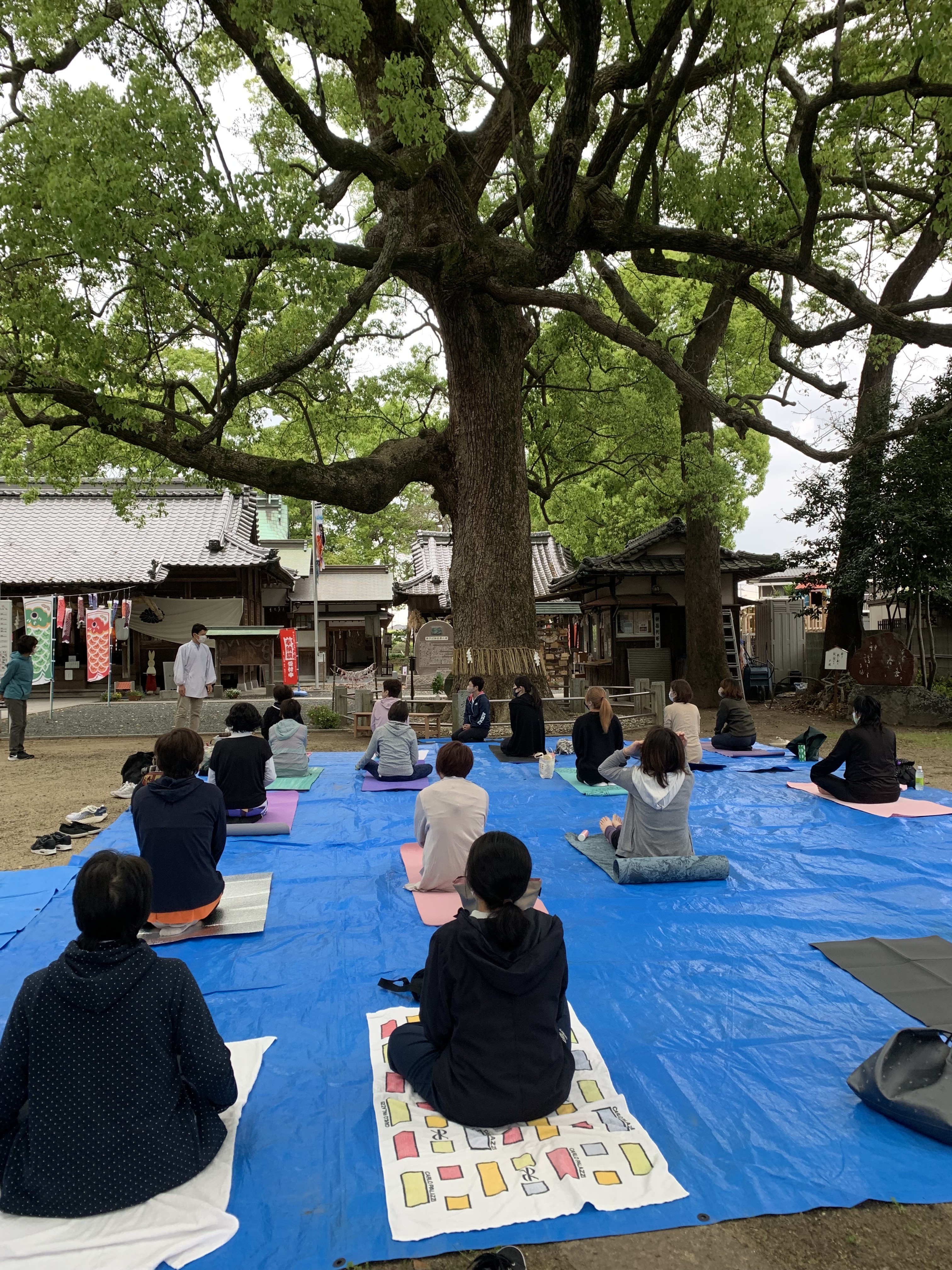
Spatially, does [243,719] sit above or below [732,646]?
below

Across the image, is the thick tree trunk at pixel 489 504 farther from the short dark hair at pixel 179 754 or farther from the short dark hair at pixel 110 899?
the short dark hair at pixel 110 899

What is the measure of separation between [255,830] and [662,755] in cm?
351

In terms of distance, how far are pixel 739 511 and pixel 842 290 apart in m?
17.6

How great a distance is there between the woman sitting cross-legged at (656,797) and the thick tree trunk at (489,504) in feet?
21.8

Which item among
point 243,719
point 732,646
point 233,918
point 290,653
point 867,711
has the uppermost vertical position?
point 290,653

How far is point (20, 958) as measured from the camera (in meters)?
4.27

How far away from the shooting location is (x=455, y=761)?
5.31 meters

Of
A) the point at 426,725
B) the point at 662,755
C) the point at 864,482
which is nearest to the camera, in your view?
the point at 662,755

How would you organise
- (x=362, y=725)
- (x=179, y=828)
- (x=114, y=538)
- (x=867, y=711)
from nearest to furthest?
(x=179, y=828), (x=867, y=711), (x=362, y=725), (x=114, y=538)

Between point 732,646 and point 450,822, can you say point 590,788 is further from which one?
point 732,646

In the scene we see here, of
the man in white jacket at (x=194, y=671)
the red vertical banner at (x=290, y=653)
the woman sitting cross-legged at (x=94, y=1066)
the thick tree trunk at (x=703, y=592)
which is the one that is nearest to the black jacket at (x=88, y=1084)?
the woman sitting cross-legged at (x=94, y=1066)

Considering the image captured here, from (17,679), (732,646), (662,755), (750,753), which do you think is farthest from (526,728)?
(732,646)

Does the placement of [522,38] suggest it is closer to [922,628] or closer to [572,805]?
[572,805]

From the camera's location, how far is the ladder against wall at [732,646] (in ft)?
58.4
